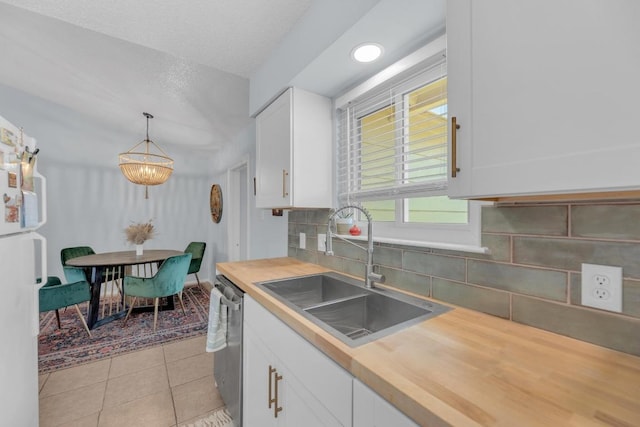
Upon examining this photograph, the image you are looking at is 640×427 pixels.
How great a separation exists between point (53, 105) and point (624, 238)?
582 centimetres

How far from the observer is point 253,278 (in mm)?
1516

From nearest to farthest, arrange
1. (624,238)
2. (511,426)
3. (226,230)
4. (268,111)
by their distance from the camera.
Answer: (511,426), (624,238), (268,111), (226,230)

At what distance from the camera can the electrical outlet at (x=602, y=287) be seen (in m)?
0.72

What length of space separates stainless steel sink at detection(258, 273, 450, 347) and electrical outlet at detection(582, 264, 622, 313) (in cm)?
41

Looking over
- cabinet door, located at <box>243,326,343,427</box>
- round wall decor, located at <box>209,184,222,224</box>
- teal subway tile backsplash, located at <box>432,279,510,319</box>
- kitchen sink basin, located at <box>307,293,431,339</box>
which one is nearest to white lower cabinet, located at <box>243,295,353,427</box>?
cabinet door, located at <box>243,326,343,427</box>

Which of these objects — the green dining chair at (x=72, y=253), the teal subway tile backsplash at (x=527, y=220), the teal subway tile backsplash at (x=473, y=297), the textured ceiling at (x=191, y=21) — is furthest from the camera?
the green dining chair at (x=72, y=253)

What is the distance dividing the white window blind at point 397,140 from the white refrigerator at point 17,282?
5.23 ft

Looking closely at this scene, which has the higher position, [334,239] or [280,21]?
[280,21]

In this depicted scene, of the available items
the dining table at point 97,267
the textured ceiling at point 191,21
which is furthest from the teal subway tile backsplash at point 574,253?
the dining table at point 97,267

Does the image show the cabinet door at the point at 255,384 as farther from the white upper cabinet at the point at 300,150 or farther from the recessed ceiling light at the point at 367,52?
the recessed ceiling light at the point at 367,52

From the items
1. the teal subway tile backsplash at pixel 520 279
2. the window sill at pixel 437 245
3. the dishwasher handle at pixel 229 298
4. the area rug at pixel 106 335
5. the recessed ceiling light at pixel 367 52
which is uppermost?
the recessed ceiling light at pixel 367 52

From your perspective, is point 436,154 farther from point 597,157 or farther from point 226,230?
point 226,230

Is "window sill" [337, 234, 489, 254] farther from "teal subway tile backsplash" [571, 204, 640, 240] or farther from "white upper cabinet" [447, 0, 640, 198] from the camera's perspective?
"white upper cabinet" [447, 0, 640, 198]

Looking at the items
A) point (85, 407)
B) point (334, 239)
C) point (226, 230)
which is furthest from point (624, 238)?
point (226, 230)
